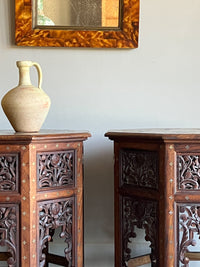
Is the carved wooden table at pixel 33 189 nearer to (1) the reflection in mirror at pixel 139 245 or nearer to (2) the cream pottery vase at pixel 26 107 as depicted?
(2) the cream pottery vase at pixel 26 107

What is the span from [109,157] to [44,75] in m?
0.60

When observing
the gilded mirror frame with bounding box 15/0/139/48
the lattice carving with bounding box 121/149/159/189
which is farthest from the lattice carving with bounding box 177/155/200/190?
the gilded mirror frame with bounding box 15/0/139/48

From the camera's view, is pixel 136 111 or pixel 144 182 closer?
pixel 144 182

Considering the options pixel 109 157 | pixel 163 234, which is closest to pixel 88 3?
pixel 109 157

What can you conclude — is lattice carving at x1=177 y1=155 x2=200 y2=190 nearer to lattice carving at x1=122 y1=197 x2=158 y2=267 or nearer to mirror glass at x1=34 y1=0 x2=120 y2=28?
lattice carving at x1=122 y1=197 x2=158 y2=267

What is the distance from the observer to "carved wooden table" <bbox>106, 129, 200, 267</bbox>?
172cm

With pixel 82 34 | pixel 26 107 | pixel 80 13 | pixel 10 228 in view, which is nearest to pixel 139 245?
pixel 10 228

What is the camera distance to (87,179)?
7.95ft

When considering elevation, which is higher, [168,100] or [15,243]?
[168,100]

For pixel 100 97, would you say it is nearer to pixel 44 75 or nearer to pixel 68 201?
pixel 44 75

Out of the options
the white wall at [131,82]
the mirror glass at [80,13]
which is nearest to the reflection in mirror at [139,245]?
the white wall at [131,82]

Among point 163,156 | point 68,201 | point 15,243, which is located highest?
point 163,156

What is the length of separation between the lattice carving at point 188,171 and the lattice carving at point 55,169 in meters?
0.47

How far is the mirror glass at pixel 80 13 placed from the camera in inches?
92.0
